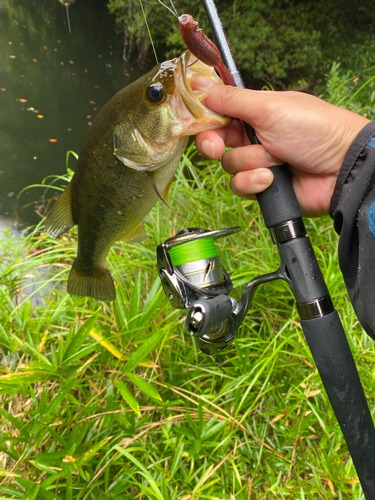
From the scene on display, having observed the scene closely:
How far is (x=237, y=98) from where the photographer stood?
1088mm

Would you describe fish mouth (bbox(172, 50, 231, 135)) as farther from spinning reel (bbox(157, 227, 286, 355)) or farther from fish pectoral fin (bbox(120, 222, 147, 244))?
fish pectoral fin (bbox(120, 222, 147, 244))

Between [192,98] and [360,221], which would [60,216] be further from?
[360,221]

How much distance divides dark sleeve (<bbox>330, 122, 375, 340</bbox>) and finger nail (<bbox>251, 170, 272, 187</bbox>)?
224 millimetres

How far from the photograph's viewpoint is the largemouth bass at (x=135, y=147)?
1106 mm

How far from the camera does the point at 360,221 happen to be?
3.41 ft

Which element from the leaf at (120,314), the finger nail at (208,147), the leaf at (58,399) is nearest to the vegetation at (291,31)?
the leaf at (120,314)

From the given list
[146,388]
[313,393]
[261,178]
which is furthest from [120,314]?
[261,178]

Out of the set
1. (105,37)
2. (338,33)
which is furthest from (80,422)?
(105,37)

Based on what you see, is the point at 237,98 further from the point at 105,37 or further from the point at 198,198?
the point at 105,37

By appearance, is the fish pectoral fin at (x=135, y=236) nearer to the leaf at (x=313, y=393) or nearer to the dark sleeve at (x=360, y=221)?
the dark sleeve at (x=360, y=221)

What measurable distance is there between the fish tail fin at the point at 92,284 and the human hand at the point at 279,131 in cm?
63

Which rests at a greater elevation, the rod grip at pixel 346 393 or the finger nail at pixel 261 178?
the finger nail at pixel 261 178

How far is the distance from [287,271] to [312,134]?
489 mm

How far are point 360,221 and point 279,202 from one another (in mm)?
245
